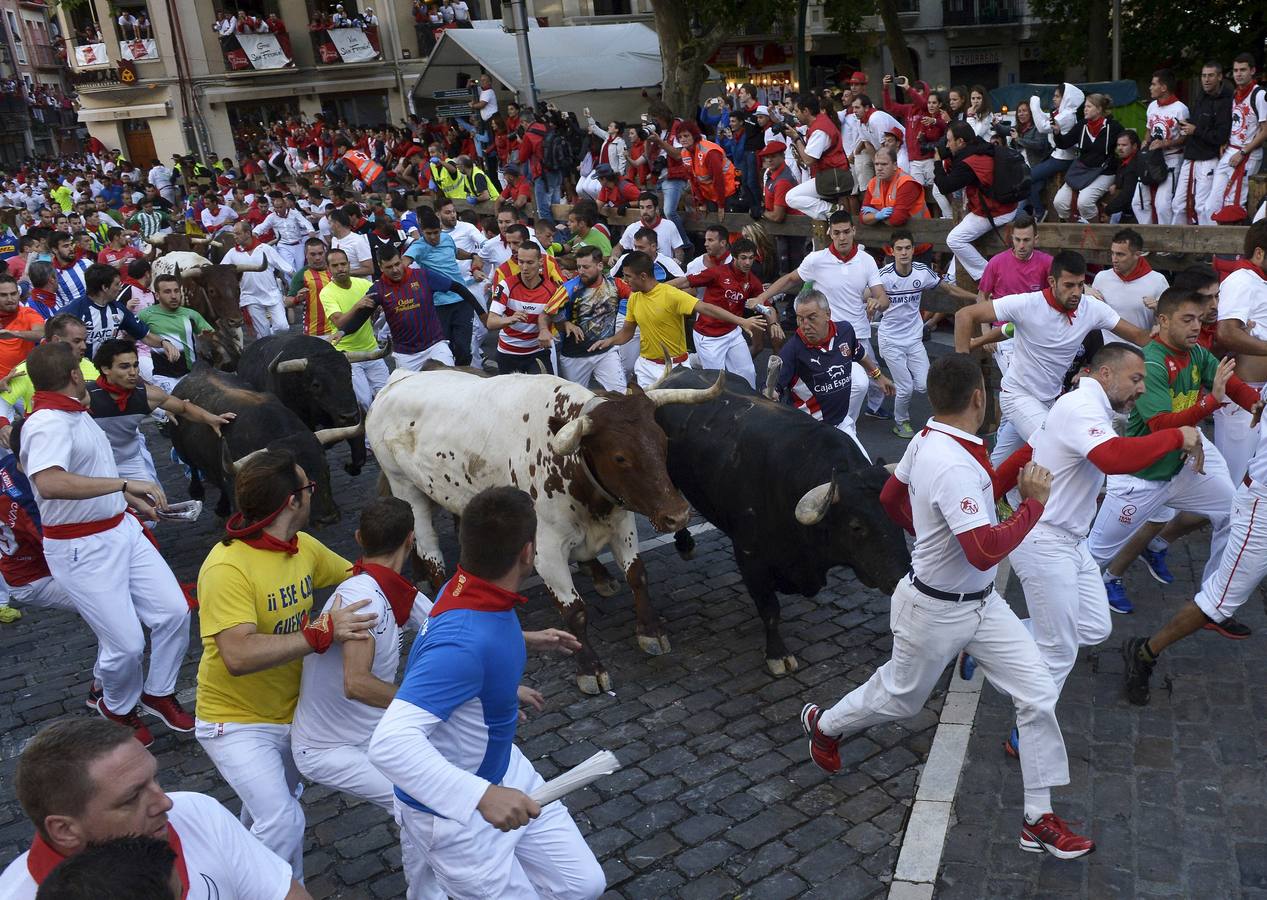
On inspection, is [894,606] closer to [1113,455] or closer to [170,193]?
[1113,455]

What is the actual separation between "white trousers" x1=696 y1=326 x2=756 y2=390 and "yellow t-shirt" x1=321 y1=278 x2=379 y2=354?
3380 millimetres

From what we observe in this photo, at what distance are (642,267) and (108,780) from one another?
7.57 m

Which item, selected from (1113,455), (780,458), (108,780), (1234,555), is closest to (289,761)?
(108,780)

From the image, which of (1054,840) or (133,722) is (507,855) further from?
(133,722)

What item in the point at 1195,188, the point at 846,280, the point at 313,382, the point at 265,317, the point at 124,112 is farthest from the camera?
the point at 124,112

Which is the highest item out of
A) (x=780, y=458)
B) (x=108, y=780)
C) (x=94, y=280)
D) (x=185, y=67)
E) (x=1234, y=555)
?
(x=185, y=67)

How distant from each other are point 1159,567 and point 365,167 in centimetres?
2276

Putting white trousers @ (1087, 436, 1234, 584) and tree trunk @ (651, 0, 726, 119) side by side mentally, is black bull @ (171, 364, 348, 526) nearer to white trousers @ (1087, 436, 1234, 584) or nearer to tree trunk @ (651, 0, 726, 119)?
white trousers @ (1087, 436, 1234, 584)

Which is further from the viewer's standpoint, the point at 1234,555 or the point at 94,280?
the point at 94,280

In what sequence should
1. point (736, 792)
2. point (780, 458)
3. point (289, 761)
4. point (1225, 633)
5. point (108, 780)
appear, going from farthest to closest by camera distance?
point (780, 458), point (1225, 633), point (736, 792), point (289, 761), point (108, 780)

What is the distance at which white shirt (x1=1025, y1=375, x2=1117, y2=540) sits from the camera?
5320 mm

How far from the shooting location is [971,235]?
477 inches

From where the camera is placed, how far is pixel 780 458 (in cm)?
691

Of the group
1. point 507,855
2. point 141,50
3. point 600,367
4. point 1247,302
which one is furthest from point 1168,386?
point 141,50
